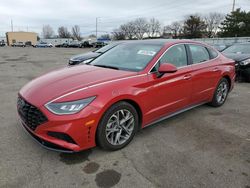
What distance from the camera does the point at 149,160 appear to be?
2.93m

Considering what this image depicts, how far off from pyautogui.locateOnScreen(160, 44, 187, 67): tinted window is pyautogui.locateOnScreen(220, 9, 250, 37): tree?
4718cm

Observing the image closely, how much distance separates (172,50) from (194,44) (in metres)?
0.84

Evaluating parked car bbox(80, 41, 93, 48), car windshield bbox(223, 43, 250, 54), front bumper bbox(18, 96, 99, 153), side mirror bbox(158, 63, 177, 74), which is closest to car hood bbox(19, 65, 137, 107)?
front bumper bbox(18, 96, 99, 153)

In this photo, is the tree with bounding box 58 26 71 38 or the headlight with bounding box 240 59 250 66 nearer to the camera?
the headlight with bounding box 240 59 250 66

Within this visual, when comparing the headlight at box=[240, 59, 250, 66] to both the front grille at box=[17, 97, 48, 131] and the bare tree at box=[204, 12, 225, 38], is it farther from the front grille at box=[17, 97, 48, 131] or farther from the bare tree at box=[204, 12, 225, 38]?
the bare tree at box=[204, 12, 225, 38]

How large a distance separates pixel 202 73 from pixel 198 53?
1.46ft

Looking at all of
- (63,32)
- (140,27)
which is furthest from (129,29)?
Result: (63,32)

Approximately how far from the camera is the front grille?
267 cm

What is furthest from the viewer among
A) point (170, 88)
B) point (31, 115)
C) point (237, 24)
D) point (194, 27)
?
point (194, 27)

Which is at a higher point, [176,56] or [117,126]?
[176,56]

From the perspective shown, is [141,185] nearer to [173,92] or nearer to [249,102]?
[173,92]

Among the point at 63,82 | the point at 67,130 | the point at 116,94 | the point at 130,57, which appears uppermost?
the point at 130,57

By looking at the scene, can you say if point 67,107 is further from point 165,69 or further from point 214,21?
point 214,21

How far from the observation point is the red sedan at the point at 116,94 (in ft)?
8.73
